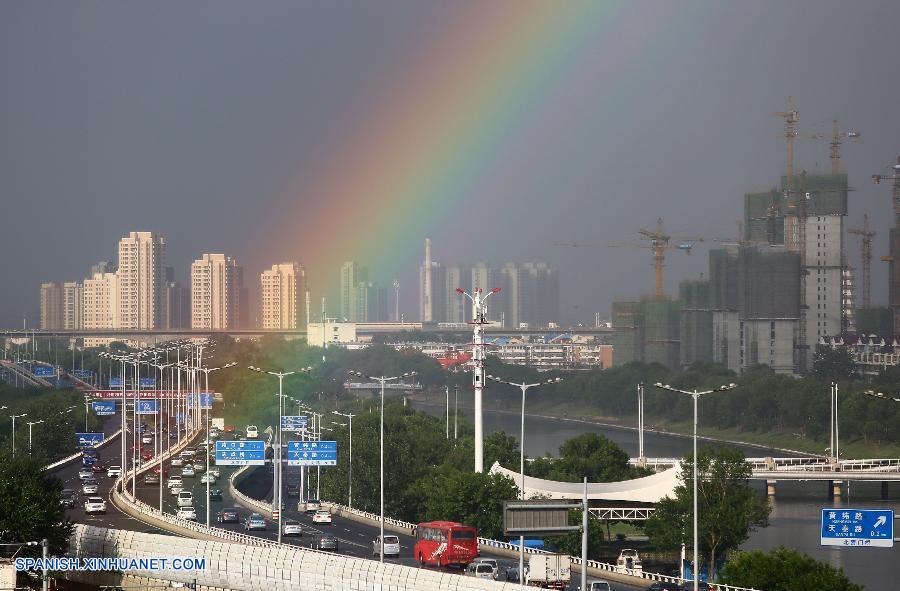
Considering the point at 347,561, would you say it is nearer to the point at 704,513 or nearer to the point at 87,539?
the point at 87,539

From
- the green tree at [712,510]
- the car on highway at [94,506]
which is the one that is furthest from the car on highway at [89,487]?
the green tree at [712,510]

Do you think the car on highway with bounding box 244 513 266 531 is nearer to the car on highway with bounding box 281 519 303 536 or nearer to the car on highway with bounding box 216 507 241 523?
the car on highway with bounding box 281 519 303 536

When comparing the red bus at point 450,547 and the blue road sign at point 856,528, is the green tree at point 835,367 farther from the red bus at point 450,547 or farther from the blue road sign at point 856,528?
the blue road sign at point 856,528

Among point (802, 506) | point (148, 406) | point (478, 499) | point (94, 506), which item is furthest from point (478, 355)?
point (148, 406)

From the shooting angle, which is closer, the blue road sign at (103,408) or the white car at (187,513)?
the white car at (187,513)

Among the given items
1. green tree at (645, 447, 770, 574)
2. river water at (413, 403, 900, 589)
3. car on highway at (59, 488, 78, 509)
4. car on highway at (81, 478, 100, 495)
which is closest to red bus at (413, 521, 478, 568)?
green tree at (645, 447, 770, 574)

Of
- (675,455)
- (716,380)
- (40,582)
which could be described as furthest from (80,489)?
(716,380)
